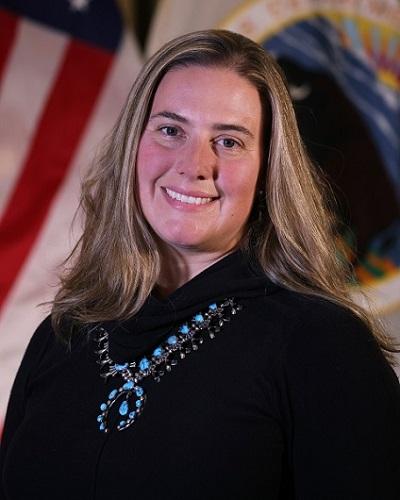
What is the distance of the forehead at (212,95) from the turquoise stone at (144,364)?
1.17 ft

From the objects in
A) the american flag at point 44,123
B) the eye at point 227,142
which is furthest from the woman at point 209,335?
the american flag at point 44,123

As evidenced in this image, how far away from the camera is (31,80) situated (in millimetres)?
2686

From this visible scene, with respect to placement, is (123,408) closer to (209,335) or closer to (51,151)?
(209,335)

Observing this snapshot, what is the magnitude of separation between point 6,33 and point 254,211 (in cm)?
149

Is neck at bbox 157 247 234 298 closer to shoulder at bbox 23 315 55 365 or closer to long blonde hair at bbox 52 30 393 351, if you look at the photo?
long blonde hair at bbox 52 30 393 351

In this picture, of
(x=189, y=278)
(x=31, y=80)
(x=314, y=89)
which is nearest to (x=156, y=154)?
(x=189, y=278)

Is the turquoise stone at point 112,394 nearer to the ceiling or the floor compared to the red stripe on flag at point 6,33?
nearer to the floor

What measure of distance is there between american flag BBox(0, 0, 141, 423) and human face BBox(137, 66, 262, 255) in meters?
1.36

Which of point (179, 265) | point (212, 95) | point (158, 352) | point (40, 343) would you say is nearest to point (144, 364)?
point (158, 352)

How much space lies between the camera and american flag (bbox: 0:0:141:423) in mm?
2670

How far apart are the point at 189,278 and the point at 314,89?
5.31ft

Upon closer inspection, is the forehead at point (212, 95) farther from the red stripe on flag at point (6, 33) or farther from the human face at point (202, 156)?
the red stripe on flag at point (6, 33)

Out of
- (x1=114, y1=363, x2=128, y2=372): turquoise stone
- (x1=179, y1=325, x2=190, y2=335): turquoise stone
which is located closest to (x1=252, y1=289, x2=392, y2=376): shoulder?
(x1=179, y1=325, x2=190, y2=335): turquoise stone

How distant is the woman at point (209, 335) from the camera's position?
3.90ft
